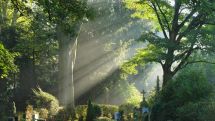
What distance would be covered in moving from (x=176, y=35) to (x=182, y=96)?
10.8 m

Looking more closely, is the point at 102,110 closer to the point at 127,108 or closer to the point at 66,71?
the point at 127,108

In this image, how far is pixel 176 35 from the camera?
30094 mm

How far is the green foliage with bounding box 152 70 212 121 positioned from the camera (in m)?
19.5

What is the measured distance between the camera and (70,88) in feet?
114

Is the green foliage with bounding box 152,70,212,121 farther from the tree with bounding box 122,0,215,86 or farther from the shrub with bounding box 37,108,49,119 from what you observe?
the shrub with bounding box 37,108,49,119

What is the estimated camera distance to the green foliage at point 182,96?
19497 mm

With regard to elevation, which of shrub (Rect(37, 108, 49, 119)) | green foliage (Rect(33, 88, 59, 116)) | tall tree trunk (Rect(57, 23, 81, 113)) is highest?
tall tree trunk (Rect(57, 23, 81, 113))

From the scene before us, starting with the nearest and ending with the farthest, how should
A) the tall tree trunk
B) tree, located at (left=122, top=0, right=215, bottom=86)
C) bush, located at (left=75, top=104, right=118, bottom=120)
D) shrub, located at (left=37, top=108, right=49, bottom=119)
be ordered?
1. tree, located at (left=122, top=0, right=215, bottom=86)
2. shrub, located at (left=37, top=108, right=49, bottom=119)
3. bush, located at (left=75, top=104, right=118, bottom=120)
4. the tall tree trunk

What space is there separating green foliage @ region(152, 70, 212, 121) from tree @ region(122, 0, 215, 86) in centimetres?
653

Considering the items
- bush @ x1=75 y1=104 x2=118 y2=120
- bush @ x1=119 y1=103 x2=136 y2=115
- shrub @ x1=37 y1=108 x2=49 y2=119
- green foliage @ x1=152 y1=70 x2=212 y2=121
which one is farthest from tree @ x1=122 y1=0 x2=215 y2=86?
shrub @ x1=37 y1=108 x2=49 y2=119

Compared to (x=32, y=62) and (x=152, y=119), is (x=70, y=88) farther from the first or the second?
(x=152, y=119)

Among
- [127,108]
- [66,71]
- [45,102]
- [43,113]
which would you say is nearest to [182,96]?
[43,113]

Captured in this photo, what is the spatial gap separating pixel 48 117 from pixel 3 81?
35.8 ft

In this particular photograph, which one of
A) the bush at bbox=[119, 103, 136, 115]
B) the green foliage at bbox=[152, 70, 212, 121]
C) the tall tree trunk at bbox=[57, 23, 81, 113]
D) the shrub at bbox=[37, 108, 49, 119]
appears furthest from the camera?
the tall tree trunk at bbox=[57, 23, 81, 113]
